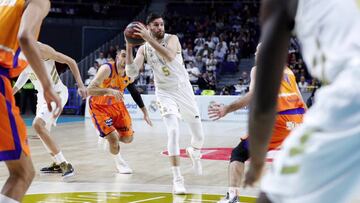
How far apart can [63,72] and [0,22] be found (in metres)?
20.3

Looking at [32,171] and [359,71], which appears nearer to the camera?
[359,71]

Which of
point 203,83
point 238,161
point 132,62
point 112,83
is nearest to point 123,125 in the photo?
point 112,83

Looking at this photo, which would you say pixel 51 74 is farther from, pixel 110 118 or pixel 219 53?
pixel 219 53

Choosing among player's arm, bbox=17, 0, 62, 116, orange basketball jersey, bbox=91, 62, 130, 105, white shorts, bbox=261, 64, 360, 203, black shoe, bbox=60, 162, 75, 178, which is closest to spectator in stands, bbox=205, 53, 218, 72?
orange basketball jersey, bbox=91, 62, 130, 105

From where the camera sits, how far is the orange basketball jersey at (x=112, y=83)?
809 cm

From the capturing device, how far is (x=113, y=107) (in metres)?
8.27

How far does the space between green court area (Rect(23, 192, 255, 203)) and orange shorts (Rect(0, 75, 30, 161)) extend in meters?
2.64

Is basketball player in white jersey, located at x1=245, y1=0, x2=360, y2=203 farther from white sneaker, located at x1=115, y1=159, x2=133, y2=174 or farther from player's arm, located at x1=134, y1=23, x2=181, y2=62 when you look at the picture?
white sneaker, located at x1=115, y1=159, x2=133, y2=174

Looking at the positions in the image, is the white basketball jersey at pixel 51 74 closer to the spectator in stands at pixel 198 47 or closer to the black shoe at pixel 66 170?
the black shoe at pixel 66 170

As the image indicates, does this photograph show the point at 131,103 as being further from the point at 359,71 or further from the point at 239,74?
the point at 359,71

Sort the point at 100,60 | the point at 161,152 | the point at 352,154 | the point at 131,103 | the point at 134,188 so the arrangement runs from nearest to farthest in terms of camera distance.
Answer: the point at 352,154 < the point at 134,188 < the point at 161,152 < the point at 131,103 < the point at 100,60

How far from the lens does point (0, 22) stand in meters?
3.59

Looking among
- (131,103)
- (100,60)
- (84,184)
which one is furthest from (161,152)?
(100,60)

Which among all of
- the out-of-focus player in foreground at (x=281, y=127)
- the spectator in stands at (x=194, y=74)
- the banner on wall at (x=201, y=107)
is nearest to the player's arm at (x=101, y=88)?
the out-of-focus player in foreground at (x=281, y=127)
